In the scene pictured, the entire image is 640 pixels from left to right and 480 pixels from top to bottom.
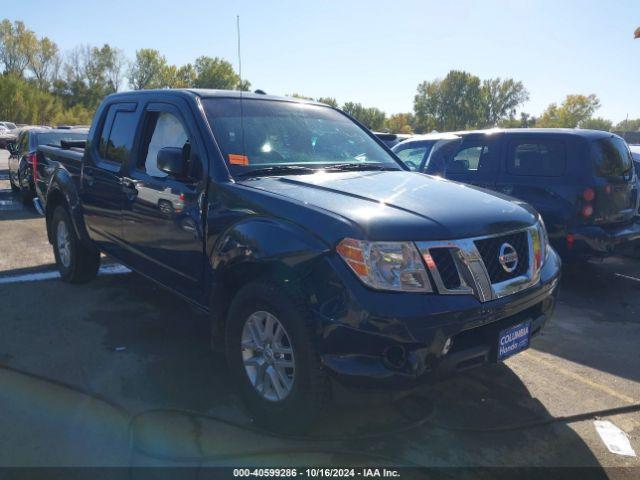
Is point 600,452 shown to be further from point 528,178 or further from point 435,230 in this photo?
point 528,178

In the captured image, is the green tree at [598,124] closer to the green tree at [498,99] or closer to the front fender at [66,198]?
the green tree at [498,99]

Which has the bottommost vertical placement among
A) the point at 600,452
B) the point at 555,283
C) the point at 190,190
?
the point at 600,452

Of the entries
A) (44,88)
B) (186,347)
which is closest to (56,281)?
(186,347)

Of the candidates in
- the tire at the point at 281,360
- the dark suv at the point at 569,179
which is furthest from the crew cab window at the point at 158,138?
the dark suv at the point at 569,179

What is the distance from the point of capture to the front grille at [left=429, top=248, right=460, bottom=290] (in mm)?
2627

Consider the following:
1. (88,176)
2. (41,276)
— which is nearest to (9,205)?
(41,276)

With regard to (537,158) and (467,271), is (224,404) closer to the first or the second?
(467,271)

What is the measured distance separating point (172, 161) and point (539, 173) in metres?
4.35

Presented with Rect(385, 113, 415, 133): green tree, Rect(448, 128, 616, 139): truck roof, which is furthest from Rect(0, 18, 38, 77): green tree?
Rect(448, 128, 616, 139): truck roof

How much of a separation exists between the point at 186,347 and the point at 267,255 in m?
1.75

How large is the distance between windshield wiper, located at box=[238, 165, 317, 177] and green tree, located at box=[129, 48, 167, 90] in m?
84.6

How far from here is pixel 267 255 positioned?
285cm

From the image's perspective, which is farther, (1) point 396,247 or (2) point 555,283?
(2) point 555,283

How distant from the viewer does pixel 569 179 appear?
582 centimetres
